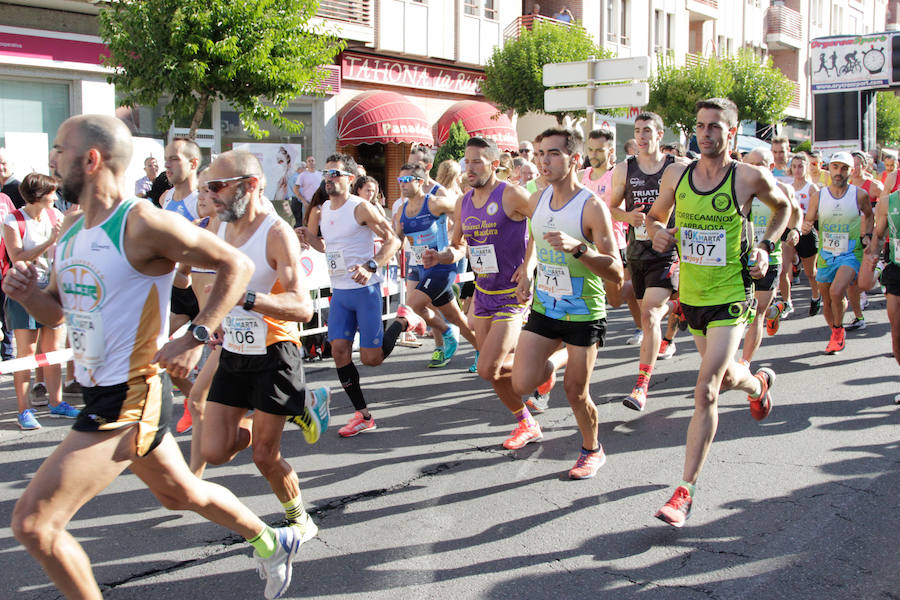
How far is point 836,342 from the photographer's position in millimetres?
8867

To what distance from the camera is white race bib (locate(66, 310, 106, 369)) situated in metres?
3.13

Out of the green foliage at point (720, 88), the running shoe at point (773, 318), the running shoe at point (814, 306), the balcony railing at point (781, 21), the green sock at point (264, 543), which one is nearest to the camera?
the green sock at point (264, 543)

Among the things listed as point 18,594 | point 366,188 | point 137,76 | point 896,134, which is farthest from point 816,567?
point 896,134

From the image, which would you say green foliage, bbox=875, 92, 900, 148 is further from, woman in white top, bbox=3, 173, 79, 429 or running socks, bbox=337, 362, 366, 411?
woman in white top, bbox=3, 173, 79, 429

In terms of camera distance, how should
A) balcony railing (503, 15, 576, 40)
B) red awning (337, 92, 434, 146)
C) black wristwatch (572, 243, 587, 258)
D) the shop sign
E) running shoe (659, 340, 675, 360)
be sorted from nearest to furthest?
black wristwatch (572, 243, 587, 258), running shoe (659, 340, 675, 360), red awning (337, 92, 434, 146), the shop sign, balcony railing (503, 15, 576, 40)

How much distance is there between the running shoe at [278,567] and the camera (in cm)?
358

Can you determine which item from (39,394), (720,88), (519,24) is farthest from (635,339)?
(720,88)

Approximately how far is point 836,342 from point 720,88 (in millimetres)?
23991

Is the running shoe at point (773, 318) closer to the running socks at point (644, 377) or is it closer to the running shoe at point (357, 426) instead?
the running socks at point (644, 377)

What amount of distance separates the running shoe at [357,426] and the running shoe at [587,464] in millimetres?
1637

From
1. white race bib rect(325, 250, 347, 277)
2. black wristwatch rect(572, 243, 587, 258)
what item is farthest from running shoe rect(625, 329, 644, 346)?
black wristwatch rect(572, 243, 587, 258)

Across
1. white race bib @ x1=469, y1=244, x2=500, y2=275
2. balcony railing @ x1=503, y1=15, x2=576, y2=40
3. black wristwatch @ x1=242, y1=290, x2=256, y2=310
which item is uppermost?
balcony railing @ x1=503, y1=15, x2=576, y2=40

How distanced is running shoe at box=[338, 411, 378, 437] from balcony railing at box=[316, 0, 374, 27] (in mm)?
17160

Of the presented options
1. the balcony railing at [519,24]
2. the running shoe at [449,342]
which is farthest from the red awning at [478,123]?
the running shoe at [449,342]
